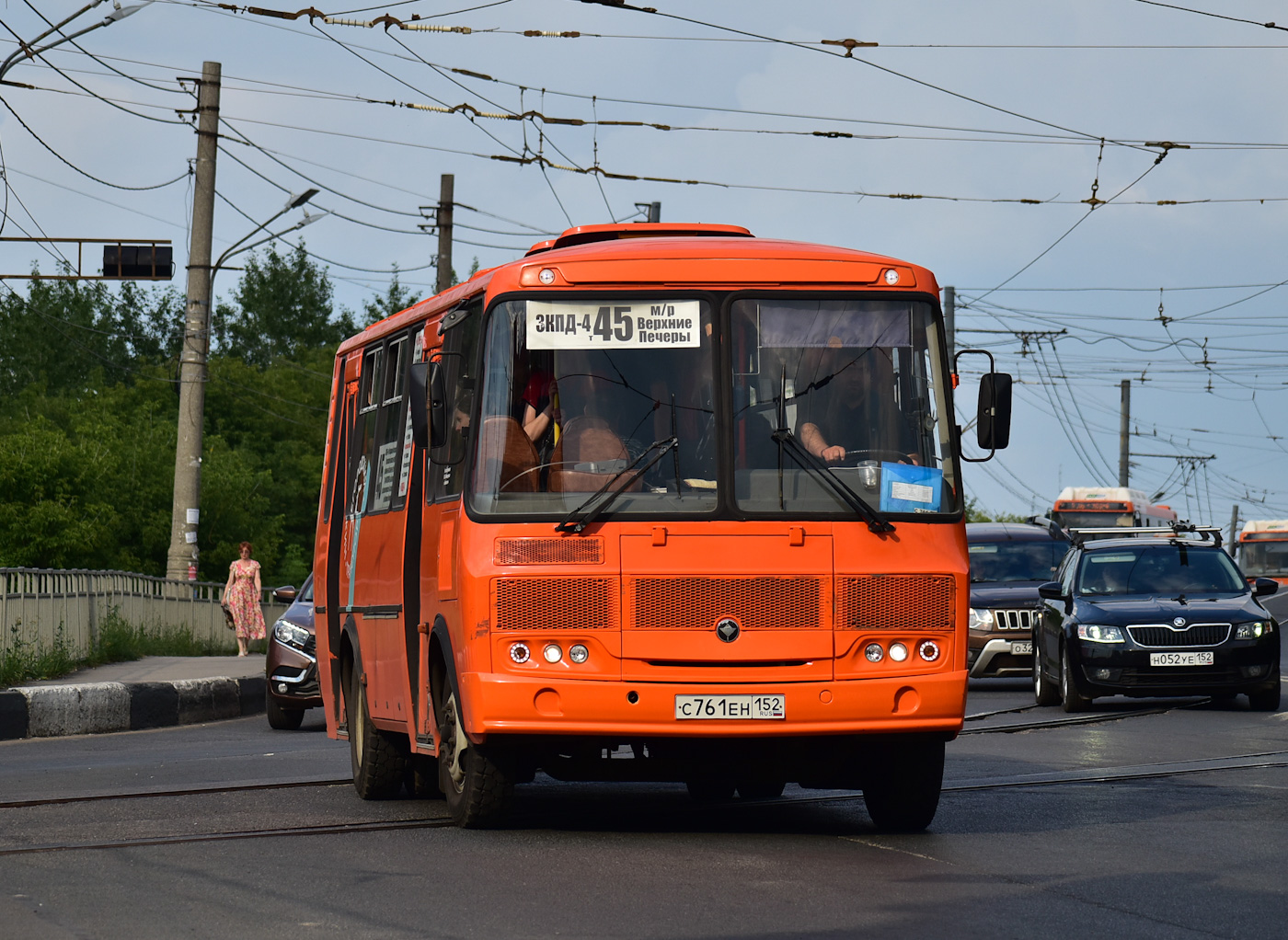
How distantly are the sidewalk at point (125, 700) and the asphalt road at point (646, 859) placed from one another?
13.0 feet

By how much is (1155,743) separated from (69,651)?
12.4 m

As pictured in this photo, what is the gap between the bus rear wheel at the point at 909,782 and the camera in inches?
370

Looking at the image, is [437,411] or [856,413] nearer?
[856,413]

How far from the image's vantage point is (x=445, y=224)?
133ft

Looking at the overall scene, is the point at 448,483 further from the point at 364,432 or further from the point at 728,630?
the point at 364,432

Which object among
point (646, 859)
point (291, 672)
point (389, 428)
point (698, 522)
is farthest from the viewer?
point (291, 672)

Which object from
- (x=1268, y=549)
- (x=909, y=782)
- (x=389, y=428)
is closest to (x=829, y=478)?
(x=909, y=782)

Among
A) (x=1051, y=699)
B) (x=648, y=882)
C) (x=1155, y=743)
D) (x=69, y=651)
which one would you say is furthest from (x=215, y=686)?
(x=648, y=882)

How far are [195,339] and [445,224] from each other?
11781 millimetres

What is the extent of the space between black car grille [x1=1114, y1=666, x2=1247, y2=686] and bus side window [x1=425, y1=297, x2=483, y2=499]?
33.6 ft

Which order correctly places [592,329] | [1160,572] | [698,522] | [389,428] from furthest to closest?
1. [1160,572]
2. [389,428]
3. [592,329]
4. [698,522]

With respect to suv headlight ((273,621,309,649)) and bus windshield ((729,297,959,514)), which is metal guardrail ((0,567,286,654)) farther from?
bus windshield ((729,297,959,514))

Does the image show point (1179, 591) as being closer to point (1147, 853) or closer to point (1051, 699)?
point (1051, 699)

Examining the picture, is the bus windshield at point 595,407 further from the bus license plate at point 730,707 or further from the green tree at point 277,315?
the green tree at point 277,315
